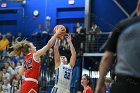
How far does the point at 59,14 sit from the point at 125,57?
17.7 m

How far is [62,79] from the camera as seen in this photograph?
8.09 m

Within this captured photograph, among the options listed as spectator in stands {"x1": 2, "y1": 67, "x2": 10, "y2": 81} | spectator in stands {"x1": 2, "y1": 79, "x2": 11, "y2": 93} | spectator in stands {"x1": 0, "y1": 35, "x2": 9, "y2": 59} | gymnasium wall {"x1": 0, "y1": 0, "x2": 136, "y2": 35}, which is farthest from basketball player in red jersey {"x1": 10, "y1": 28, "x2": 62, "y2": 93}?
gymnasium wall {"x1": 0, "y1": 0, "x2": 136, "y2": 35}

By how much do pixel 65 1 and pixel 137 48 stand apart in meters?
17.8

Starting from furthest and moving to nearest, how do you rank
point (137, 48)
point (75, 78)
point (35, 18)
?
point (35, 18) < point (75, 78) < point (137, 48)

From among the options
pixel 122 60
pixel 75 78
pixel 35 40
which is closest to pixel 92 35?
pixel 35 40

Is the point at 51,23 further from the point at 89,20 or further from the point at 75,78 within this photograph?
the point at 75,78

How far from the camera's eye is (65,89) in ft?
26.5

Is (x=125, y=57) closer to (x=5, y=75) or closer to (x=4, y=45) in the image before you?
(x=5, y=75)

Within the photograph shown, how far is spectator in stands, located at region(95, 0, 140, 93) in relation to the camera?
343 cm

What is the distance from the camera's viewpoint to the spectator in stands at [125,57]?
11.2 feet

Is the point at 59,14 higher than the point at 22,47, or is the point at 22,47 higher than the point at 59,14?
the point at 59,14

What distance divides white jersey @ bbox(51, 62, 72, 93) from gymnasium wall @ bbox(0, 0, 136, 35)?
1165 centimetres

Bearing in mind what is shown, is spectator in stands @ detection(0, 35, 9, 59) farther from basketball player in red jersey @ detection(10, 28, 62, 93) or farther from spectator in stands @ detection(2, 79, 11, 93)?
basketball player in red jersey @ detection(10, 28, 62, 93)

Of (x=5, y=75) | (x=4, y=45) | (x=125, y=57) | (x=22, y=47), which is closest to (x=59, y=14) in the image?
(x=4, y=45)
